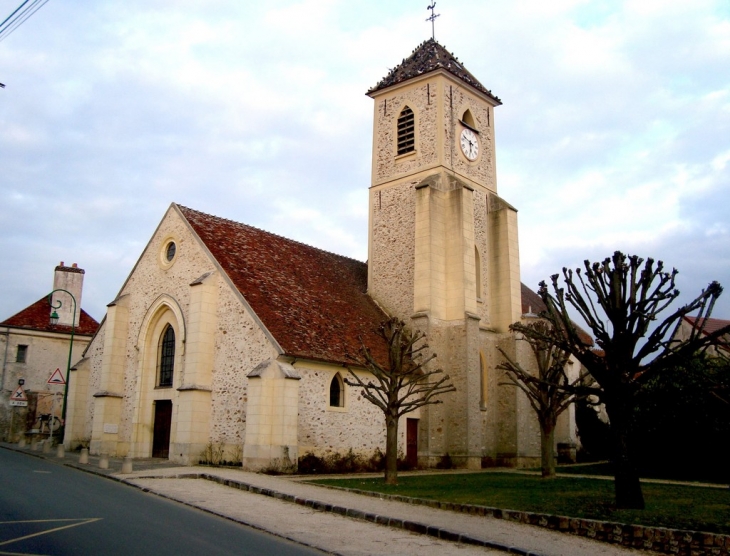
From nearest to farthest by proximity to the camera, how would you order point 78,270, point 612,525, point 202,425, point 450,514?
point 612,525 → point 450,514 → point 202,425 → point 78,270

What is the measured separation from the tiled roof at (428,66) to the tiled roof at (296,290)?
8.88 m

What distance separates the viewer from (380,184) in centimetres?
3105

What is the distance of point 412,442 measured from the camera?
2612 cm

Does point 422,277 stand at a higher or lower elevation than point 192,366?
higher

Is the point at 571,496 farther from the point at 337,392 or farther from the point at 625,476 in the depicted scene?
the point at 337,392

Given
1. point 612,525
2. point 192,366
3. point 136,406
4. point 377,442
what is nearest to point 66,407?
point 136,406

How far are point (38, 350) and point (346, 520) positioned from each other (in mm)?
28539

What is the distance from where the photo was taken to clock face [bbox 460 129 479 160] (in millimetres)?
30781

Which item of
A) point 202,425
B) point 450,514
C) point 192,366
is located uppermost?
point 192,366

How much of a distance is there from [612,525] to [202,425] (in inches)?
571

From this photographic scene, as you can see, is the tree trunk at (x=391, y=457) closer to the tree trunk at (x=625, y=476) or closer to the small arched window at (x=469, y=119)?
the tree trunk at (x=625, y=476)

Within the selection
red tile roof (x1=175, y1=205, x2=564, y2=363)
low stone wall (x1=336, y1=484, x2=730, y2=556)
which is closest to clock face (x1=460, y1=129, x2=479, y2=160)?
red tile roof (x1=175, y1=205, x2=564, y2=363)

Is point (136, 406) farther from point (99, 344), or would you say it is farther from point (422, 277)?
point (422, 277)

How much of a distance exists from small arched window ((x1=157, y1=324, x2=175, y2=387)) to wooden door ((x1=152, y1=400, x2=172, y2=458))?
77cm
